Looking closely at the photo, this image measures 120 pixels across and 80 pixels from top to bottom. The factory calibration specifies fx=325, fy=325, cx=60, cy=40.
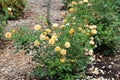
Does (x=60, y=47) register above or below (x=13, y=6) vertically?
above

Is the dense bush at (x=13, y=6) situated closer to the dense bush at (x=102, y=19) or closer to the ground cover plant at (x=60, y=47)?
the dense bush at (x=102, y=19)

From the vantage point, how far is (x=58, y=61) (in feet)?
12.3

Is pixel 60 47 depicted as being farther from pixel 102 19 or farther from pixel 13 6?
pixel 13 6

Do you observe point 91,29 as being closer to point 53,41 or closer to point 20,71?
point 53,41

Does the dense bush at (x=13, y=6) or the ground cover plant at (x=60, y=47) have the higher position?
the ground cover plant at (x=60, y=47)

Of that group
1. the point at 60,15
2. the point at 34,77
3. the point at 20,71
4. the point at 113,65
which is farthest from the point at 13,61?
the point at 60,15

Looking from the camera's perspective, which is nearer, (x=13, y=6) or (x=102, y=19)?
(x=102, y=19)

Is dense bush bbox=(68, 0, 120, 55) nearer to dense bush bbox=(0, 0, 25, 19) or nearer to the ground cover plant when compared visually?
the ground cover plant

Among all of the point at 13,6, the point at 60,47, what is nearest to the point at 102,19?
the point at 60,47

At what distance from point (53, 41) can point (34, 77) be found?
0.78 metres

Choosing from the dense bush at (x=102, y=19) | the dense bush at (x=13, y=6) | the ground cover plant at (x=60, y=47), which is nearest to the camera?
the ground cover plant at (x=60, y=47)

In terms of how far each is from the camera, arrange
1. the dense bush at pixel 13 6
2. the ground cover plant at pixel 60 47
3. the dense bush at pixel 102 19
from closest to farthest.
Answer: the ground cover plant at pixel 60 47, the dense bush at pixel 102 19, the dense bush at pixel 13 6

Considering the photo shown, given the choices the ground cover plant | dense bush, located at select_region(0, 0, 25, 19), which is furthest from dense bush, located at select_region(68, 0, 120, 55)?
dense bush, located at select_region(0, 0, 25, 19)

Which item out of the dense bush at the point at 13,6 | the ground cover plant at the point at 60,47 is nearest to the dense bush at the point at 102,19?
the ground cover plant at the point at 60,47
